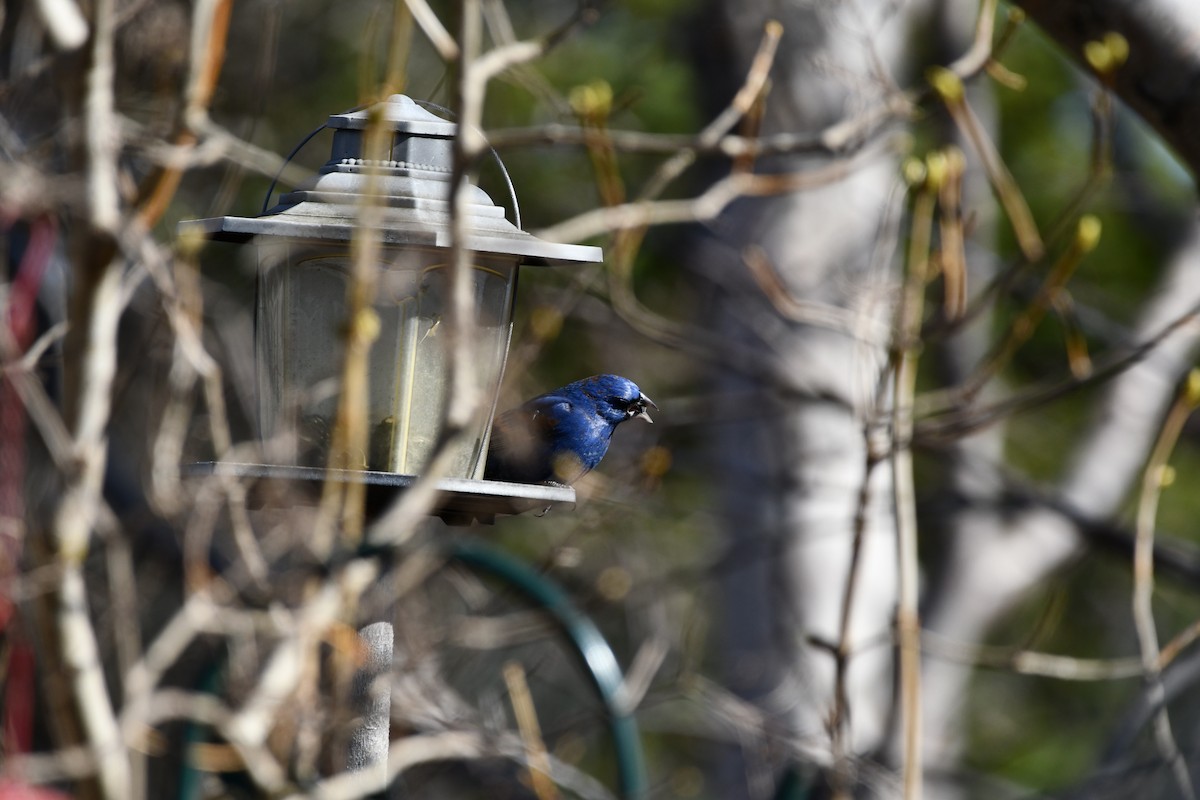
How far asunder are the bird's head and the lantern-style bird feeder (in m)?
0.58

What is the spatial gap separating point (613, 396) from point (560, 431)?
0.29 m

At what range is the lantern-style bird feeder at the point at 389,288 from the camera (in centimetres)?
265

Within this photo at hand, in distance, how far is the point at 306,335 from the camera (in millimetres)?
2867

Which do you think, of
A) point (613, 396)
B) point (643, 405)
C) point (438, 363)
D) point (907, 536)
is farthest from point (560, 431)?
point (907, 536)

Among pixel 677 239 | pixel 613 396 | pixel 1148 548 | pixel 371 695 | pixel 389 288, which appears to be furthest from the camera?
pixel 677 239

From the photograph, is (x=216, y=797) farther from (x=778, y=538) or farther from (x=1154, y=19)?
(x=1154, y=19)

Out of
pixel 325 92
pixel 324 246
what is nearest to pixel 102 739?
pixel 324 246

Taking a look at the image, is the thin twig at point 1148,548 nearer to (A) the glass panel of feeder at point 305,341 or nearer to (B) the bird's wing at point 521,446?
(B) the bird's wing at point 521,446

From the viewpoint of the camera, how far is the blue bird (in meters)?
3.24

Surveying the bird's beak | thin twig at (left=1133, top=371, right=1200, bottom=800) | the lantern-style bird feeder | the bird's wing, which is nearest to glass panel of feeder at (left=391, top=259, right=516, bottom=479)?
the lantern-style bird feeder

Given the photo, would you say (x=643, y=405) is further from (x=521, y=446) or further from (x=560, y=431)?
(x=521, y=446)

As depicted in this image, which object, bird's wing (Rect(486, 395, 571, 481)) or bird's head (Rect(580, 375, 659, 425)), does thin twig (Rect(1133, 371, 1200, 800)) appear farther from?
bird's wing (Rect(486, 395, 571, 481))

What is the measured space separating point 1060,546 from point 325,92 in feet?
17.9

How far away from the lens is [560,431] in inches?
130
